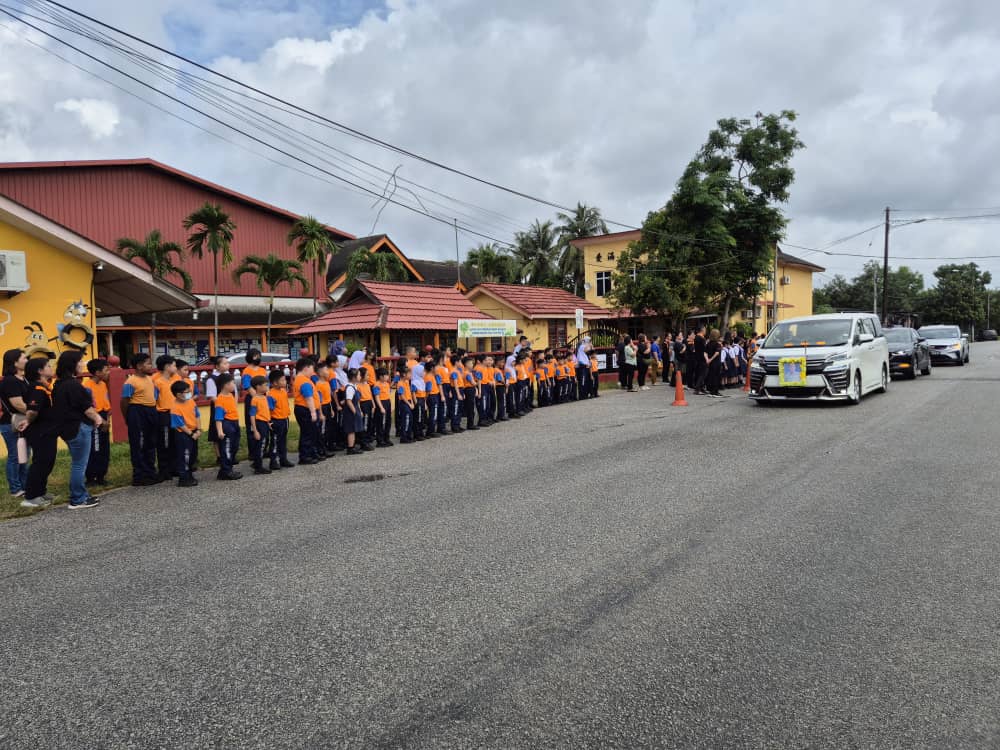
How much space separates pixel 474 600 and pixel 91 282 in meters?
12.6

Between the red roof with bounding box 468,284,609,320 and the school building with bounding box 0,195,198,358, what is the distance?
17456mm

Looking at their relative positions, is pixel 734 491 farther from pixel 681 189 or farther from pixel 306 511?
pixel 681 189

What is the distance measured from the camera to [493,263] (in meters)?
42.8

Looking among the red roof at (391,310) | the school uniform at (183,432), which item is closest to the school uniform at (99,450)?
the school uniform at (183,432)

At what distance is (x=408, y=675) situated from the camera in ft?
11.6

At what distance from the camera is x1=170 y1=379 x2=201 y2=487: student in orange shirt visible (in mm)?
8711

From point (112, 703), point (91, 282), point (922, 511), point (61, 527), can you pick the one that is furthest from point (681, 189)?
point (112, 703)

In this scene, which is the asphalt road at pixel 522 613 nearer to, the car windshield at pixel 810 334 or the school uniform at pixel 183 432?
the school uniform at pixel 183 432

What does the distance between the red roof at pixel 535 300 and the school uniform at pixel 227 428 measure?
20.9 m

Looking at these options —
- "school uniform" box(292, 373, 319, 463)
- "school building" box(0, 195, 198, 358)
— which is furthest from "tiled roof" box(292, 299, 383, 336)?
"school uniform" box(292, 373, 319, 463)

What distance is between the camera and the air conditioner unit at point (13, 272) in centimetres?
1206

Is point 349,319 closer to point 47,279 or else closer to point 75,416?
point 47,279

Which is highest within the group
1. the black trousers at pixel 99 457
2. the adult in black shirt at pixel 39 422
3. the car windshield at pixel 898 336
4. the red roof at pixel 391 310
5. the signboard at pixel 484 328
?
the red roof at pixel 391 310

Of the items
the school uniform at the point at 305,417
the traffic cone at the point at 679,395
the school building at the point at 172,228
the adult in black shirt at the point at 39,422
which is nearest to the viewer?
the adult in black shirt at the point at 39,422
